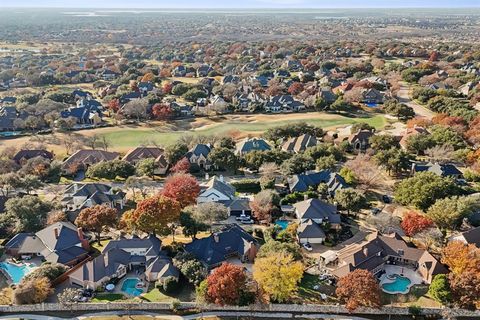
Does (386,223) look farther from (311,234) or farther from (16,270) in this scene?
(16,270)

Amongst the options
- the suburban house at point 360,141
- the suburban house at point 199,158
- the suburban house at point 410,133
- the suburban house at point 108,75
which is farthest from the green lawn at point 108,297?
the suburban house at point 108,75

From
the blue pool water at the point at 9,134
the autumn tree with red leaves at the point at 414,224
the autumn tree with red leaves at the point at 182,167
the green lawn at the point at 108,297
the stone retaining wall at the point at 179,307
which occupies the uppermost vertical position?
the autumn tree with red leaves at the point at 414,224

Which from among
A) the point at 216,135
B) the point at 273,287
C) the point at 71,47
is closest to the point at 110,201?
the point at 273,287

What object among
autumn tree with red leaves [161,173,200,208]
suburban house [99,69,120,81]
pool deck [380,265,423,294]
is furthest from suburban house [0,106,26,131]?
pool deck [380,265,423,294]

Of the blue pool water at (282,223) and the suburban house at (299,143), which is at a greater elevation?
the suburban house at (299,143)

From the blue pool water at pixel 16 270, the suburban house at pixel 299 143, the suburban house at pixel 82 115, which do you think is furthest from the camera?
the suburban house at pixel 82 115

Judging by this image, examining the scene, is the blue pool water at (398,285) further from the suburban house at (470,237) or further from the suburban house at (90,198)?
the suburban house at (90,198)
